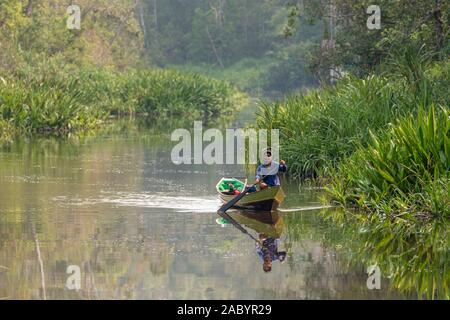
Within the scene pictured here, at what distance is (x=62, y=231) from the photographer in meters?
17.1

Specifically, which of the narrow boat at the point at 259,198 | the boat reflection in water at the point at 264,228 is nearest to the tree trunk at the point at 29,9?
the narrow boat at the point at 259,198

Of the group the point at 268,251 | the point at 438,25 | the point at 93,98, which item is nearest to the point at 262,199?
the point at 268,251

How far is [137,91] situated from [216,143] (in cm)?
1688

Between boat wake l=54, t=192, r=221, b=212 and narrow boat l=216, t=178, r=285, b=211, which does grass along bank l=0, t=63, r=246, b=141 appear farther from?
narrow boat l=216, t=178, r=285, b=211

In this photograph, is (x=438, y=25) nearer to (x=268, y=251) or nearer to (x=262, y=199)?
(x=262, y=199)

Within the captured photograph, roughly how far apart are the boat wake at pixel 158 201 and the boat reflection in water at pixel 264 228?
0.89 metres

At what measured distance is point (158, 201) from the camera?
20922mm

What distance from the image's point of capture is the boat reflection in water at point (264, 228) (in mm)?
15219

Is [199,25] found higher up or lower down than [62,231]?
higher up

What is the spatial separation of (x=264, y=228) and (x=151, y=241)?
2.42 m
